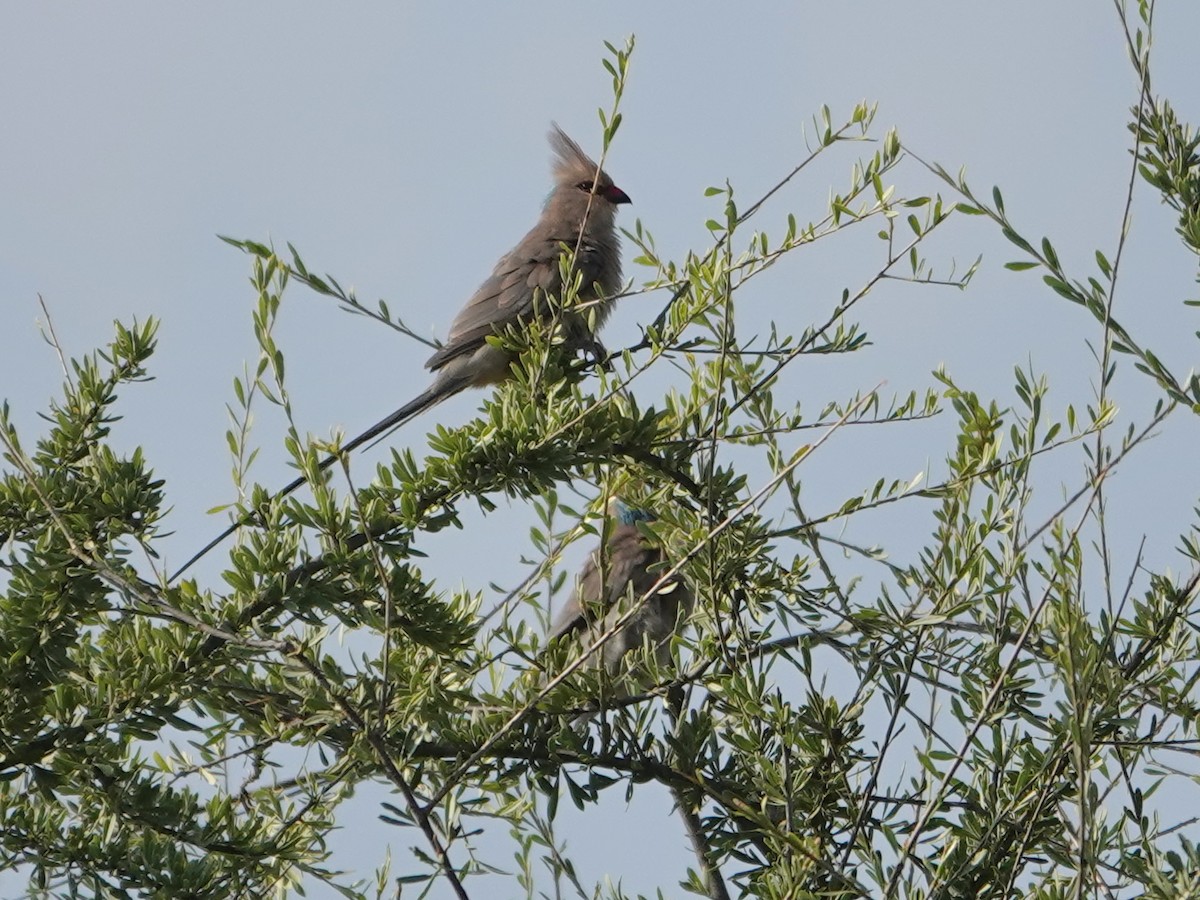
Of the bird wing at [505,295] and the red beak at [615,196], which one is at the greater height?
the red beak at [615,196]

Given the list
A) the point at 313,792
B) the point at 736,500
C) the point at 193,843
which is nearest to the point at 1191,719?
the point at 736,500

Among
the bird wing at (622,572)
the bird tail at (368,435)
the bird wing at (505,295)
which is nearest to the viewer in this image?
the bird tail at (368,435)

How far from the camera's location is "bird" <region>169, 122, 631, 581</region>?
5.00 meters

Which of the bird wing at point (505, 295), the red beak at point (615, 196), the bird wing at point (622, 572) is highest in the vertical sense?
the red beak at point (615, 196)

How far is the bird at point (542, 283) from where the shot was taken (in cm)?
500

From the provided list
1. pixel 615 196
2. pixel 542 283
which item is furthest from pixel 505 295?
pixel 615 196

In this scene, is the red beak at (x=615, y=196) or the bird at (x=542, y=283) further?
the red beak at (x=615, y=196)

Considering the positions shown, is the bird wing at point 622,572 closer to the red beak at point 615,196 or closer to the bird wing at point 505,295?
the bird wing at point 505,295

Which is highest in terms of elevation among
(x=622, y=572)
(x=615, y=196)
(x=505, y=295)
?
(x=615, y=196)

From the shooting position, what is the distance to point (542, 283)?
5.78 metres

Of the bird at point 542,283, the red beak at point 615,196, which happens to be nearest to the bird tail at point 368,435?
the bird at point 542,283

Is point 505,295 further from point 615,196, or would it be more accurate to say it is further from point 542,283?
point 615,196

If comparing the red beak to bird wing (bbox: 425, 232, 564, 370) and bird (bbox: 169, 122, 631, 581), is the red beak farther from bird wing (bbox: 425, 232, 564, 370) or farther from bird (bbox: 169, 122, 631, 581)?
bird wing (bbox: 425, 232, 564, 370)

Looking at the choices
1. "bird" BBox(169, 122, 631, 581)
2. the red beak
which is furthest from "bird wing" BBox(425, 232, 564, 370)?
the red beak
